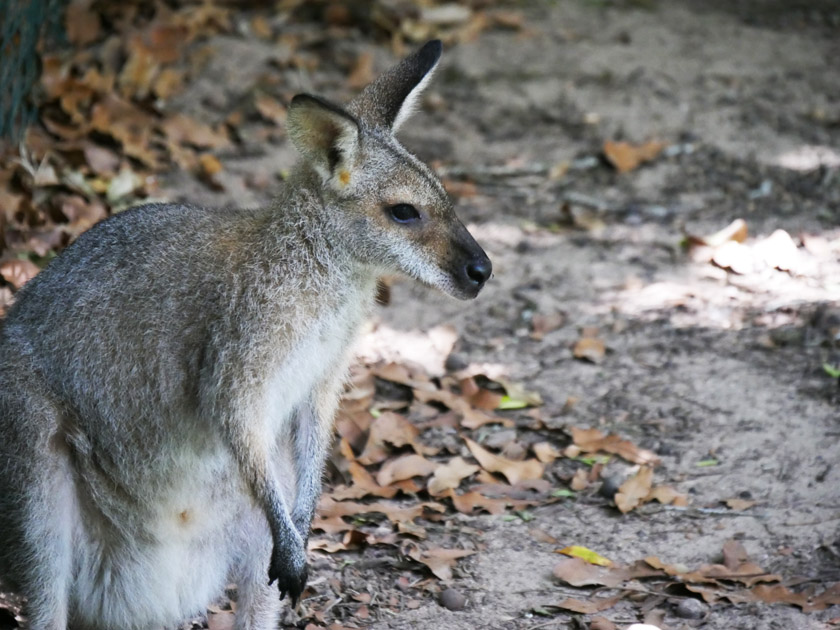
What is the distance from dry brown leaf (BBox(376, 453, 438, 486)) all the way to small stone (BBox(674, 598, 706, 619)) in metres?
1.16

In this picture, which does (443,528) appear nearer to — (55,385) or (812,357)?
(55,385)

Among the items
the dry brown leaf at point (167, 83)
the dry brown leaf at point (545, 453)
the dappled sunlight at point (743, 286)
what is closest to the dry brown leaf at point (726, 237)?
the dappled sunlight at point (743, 286)

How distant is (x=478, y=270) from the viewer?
11.4 ft

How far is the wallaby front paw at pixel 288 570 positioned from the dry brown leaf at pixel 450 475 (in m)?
1.03

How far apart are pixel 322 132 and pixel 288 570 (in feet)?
4.31

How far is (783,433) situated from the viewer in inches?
176

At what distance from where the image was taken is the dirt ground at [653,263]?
405cm

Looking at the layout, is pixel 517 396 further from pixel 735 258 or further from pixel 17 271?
pixel 17 271

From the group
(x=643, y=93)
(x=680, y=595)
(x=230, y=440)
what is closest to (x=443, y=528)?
(x=680, y=595)

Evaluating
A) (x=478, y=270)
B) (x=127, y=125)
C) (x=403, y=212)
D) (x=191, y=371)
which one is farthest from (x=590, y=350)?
(x=127, y=125)

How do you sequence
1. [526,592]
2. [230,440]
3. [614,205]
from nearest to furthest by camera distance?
1. [230,440]
2. [526,592]
3. [614,205]

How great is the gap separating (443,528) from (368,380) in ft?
3.16

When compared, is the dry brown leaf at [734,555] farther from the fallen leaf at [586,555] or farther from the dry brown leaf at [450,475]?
the dry brown leaf at [450,475]

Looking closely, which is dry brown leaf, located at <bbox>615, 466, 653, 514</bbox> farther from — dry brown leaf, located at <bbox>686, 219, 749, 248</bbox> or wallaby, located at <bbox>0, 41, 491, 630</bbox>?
dry brown leaf, located at <bbox>686, 219, 749, 248</bbox>
